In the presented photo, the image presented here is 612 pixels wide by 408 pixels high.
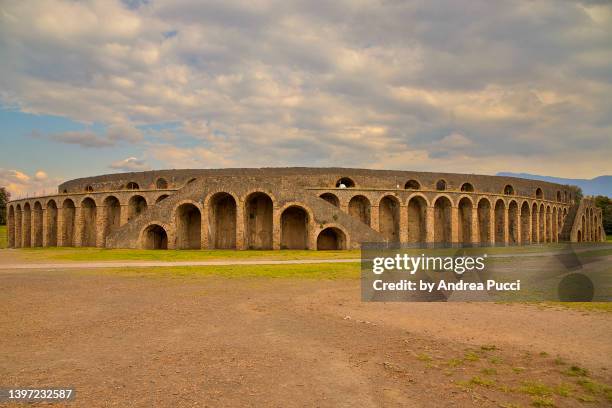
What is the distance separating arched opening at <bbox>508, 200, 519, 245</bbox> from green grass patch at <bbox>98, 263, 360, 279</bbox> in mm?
30704

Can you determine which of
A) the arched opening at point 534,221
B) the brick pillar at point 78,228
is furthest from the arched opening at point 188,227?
the arched opening at point 534,221

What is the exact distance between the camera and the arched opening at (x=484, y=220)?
1547 inches

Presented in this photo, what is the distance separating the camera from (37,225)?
42.0 metres

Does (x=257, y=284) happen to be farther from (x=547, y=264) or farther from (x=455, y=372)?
(x=547, y=264)

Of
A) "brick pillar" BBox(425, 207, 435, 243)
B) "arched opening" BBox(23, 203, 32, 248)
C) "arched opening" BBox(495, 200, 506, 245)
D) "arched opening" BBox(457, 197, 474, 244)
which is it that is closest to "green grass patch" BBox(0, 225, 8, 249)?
"arched opening" BBox(23, 203, 32, 248)

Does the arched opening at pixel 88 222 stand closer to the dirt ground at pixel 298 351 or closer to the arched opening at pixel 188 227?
the arched opening at pixel 188 227

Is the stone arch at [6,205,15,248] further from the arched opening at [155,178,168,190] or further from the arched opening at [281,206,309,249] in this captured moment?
the arched opening at [281,206,309,249]

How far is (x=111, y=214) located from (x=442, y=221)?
103 feet

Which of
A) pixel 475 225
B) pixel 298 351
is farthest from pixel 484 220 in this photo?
pixel 298 351

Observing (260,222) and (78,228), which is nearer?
(260,222)

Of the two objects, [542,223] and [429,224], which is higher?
[429,224]

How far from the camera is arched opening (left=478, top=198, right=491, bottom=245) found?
129 ft

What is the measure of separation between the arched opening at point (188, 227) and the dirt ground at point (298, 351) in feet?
64.8

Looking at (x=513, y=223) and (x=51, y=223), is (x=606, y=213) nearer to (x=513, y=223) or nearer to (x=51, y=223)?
(x=513, y=223)
